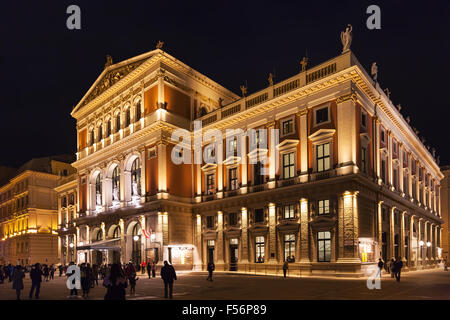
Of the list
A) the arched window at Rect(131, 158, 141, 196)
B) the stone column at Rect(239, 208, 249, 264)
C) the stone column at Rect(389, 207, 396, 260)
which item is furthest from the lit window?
the arched window at Rect(131, 158, 141, 196)

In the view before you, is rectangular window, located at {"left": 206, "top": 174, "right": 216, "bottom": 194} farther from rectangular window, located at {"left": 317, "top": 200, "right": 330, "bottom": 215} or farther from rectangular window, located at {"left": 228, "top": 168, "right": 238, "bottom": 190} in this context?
rectangular window, located at {"left": 317, "top": 200, "right": 330, "bottom": 215}

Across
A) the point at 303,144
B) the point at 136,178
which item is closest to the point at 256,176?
the point at 303,144

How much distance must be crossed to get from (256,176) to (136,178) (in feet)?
48.6

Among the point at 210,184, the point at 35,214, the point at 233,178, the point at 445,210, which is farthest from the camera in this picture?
the point at 35,214

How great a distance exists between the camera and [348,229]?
99.3 ft

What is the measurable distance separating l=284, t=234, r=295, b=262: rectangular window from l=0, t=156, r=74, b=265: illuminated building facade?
167 ft

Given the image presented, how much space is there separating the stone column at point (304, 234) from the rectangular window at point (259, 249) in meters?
4.28

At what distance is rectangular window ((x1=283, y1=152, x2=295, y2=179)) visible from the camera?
35.7m

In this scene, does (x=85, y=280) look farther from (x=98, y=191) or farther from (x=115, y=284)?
(x=98, y=191)

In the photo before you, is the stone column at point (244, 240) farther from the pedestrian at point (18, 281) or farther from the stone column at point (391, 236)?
the pedestrian at point (18, 281)

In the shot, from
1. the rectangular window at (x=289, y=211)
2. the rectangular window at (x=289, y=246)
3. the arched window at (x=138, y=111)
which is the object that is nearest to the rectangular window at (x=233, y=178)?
the rectangular window at (x=289, y=211)

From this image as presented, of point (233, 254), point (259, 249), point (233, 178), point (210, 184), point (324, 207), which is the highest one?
point (233, 178)
